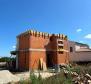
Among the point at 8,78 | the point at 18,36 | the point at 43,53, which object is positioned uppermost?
the point at 18,36

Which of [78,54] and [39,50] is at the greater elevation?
[39,50]

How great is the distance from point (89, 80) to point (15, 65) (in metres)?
25.6

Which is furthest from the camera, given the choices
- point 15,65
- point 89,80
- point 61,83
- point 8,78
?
point 15,65

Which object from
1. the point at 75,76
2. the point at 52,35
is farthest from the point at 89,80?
the point at 52,35

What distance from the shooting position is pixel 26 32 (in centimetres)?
3175

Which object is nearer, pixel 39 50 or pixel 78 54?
pixel 39 50

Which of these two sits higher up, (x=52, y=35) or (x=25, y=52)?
(x=52, y=35)

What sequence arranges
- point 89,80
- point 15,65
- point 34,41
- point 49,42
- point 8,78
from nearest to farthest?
point 89,80
point 8,78
point 34,41
point 49,42
point 15,65

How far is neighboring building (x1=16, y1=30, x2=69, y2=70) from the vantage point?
30969 mm

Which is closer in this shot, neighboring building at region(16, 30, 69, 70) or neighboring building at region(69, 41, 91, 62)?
neighboring building at region(16, 30, 69, 70)

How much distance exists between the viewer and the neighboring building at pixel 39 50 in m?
31.0

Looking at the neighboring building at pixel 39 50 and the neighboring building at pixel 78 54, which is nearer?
the neighboring building at pixel 39 50

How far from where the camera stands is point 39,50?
3206 cm

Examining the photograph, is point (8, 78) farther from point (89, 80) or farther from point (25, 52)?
point (25, 52)
